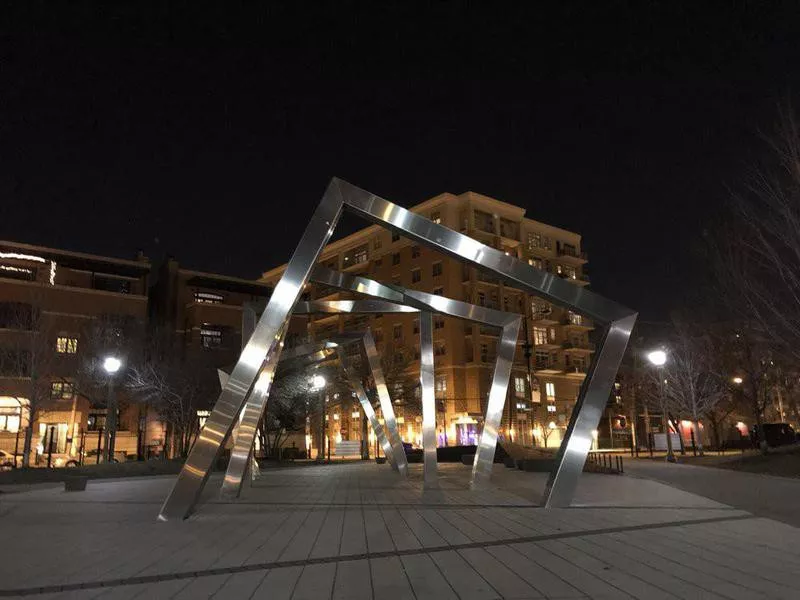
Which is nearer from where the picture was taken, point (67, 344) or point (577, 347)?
point (67, 344)

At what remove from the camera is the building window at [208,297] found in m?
64.4

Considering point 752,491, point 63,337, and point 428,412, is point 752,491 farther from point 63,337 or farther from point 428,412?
point 63,337

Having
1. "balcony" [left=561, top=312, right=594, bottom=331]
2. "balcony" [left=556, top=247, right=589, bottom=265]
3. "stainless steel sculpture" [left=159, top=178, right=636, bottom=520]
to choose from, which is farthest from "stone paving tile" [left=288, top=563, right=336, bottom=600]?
"balcony" [left=556, top=247, right=589, bottom=265]

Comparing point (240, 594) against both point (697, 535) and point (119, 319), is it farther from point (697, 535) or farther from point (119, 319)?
point (119, 319)

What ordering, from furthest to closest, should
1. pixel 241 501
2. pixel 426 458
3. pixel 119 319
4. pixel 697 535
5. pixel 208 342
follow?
pixel 208 342, pixel 119 319, pixel 426 458, pixel 241 501, pixel 697 535

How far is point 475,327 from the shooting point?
209ft

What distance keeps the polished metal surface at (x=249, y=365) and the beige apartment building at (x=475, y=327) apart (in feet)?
143

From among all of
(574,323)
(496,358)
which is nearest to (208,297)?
(574,323)

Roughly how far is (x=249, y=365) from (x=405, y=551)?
4.53 metres

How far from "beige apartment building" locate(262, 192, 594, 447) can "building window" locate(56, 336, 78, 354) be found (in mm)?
20076

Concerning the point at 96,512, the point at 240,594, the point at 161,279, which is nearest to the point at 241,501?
the point at 96,512

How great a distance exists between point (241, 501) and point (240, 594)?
830 centimetres

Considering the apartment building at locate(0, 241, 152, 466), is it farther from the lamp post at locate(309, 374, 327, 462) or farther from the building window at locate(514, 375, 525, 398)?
the building window at locate(514, 375, 525, 398)

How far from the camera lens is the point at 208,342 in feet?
201
